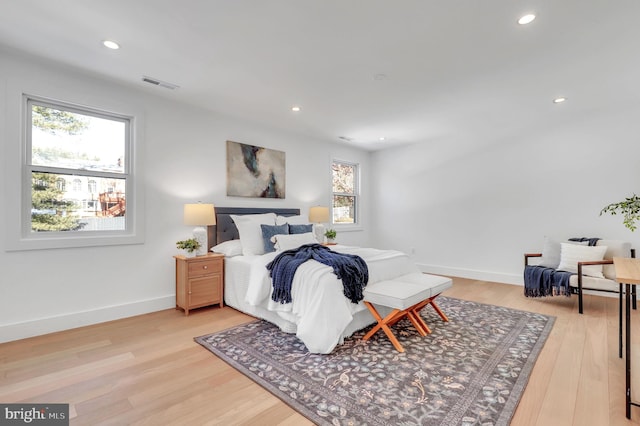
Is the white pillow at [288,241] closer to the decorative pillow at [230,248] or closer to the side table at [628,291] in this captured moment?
the decorative pillow at [230,248]

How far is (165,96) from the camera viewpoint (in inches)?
145

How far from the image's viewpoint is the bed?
2553 mm

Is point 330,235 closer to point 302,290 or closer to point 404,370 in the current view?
point 302,290

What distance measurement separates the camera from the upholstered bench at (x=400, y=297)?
2541 mm

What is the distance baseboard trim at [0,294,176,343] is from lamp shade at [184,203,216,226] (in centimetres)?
99

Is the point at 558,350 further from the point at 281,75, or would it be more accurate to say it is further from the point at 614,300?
the point at 281,75

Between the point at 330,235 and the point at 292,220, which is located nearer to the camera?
the point at 292,220

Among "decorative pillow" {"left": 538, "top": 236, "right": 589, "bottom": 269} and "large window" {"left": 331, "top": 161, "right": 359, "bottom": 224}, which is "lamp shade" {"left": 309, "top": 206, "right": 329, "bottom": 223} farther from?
"decorative pillow" {"left": 538, "top": 236, "right": 589, "bottom": 269}

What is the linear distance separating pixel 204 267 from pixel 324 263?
1605 mm

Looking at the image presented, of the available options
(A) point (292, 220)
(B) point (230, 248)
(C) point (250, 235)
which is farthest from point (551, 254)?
(B) point (230, 248)

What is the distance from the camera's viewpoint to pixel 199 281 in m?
3.58

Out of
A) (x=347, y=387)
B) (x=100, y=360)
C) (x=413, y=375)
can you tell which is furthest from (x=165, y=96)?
(x=413, y=375)

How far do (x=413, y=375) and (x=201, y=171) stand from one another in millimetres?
3419

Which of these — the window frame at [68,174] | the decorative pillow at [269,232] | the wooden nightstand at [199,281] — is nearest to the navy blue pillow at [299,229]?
the decorative pillow at [269,232]
